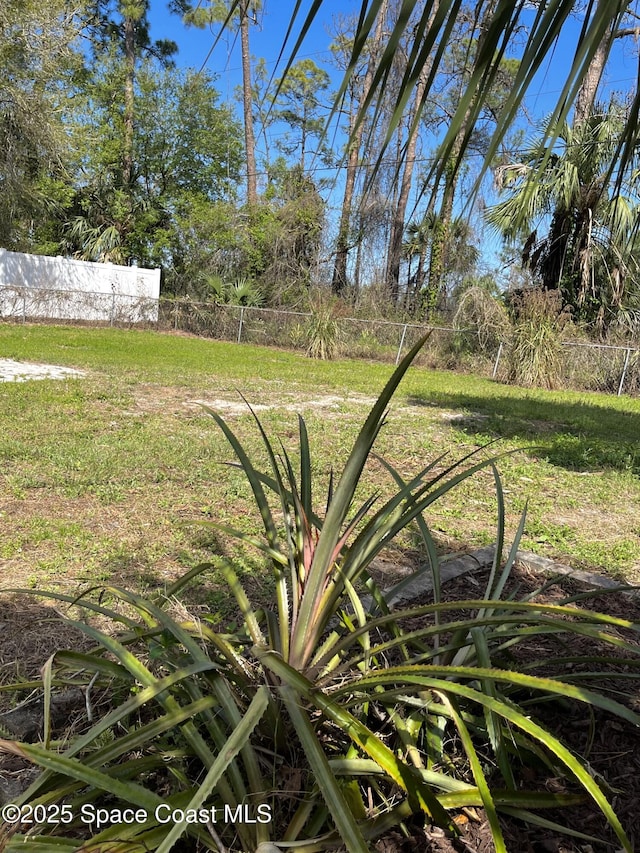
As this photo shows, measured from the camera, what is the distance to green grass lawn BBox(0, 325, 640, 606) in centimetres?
276

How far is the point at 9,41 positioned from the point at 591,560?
56.0ft

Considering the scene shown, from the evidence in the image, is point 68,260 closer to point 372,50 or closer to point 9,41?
point 9,41

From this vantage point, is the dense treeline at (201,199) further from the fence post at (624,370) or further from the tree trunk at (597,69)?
the tree trunk at (597,69)

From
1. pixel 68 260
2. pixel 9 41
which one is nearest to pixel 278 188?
pixel 68 260

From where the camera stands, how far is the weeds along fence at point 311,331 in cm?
1213

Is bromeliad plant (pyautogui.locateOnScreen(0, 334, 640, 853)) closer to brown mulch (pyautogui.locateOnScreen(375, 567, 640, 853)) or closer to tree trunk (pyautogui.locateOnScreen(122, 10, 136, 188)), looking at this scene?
brown mulch (pyautogui.locateOnScreen(375, 567, 640, 853))

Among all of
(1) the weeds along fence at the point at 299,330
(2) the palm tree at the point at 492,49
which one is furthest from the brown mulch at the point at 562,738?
(1) the weeds along fence at the point at 299,330

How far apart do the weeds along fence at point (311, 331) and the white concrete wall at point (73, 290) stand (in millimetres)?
28

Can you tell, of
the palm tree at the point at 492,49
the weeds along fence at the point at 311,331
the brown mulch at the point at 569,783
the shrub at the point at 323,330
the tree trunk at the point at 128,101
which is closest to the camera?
the palm tree at the point at 492,49

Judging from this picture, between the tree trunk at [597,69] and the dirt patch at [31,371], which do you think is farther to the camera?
the dirt patch at [31,371]

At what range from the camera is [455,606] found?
1.06 metres

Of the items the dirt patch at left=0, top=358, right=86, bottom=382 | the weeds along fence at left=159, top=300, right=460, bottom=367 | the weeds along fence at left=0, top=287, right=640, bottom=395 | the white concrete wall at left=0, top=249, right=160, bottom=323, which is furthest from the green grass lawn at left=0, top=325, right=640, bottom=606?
the white concrete wall at left=0, top=249, right=160, bottom=323

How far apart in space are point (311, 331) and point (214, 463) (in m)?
A: 10.3

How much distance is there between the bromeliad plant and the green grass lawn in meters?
0.40
